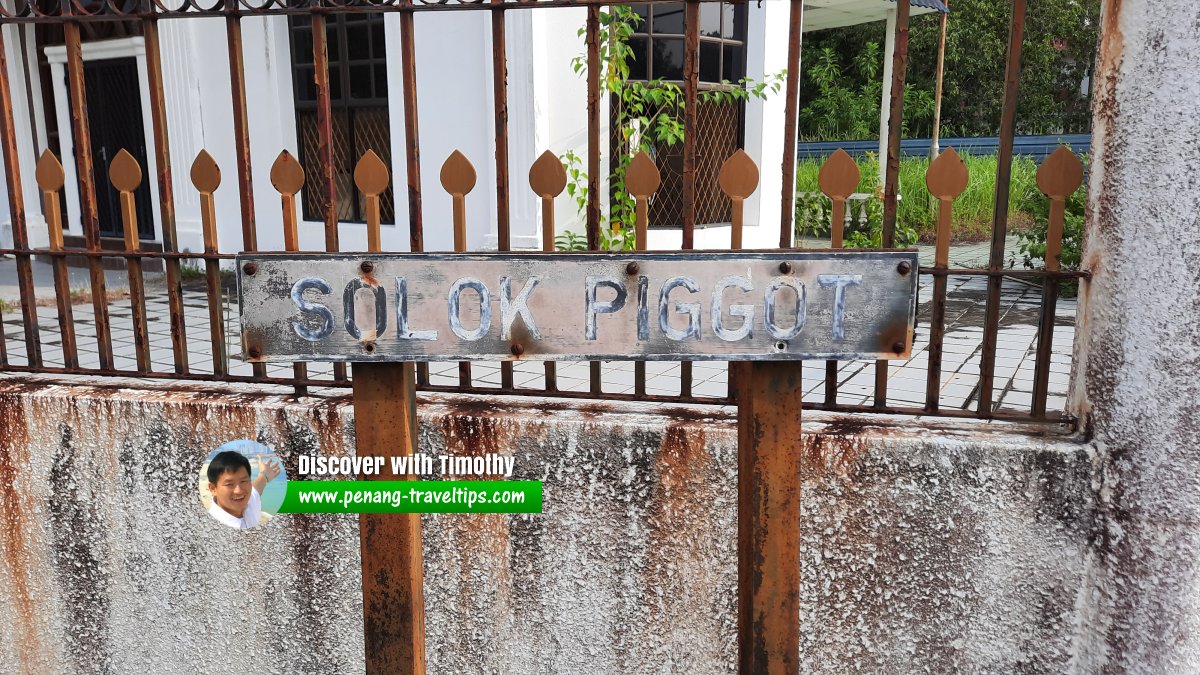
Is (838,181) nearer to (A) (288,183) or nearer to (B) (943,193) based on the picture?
(B) (943,193)

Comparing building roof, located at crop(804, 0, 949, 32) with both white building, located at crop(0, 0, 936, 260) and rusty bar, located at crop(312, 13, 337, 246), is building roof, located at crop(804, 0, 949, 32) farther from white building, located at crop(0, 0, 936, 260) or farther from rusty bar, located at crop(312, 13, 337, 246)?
rusty bar, located at crop(312, 13, 337, 246)

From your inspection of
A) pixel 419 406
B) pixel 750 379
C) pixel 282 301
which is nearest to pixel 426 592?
pixel 419 406

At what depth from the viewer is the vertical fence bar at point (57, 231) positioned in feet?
7.67

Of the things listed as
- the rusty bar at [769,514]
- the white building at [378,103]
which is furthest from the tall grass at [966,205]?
the rusty bar at [769,514]

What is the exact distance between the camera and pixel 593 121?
2105mm

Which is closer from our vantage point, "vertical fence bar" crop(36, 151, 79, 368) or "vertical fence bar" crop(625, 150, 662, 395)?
"vertical fence bar" crop(625, 150, 662, 395)

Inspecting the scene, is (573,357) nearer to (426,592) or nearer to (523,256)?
(523,256)

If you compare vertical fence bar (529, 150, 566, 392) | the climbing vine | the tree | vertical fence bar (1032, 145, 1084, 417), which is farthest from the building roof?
the tree

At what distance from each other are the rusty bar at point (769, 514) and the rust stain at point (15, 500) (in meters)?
2.16

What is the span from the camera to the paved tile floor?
11.5 feet

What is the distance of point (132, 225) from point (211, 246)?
0.76 ft

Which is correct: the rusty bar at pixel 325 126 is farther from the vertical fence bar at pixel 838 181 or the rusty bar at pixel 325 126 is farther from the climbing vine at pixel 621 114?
the climbing vine at pixel 621 114

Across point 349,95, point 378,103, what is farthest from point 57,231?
point 349,95

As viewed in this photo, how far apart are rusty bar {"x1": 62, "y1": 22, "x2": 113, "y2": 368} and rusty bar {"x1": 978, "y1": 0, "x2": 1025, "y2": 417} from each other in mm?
2299
